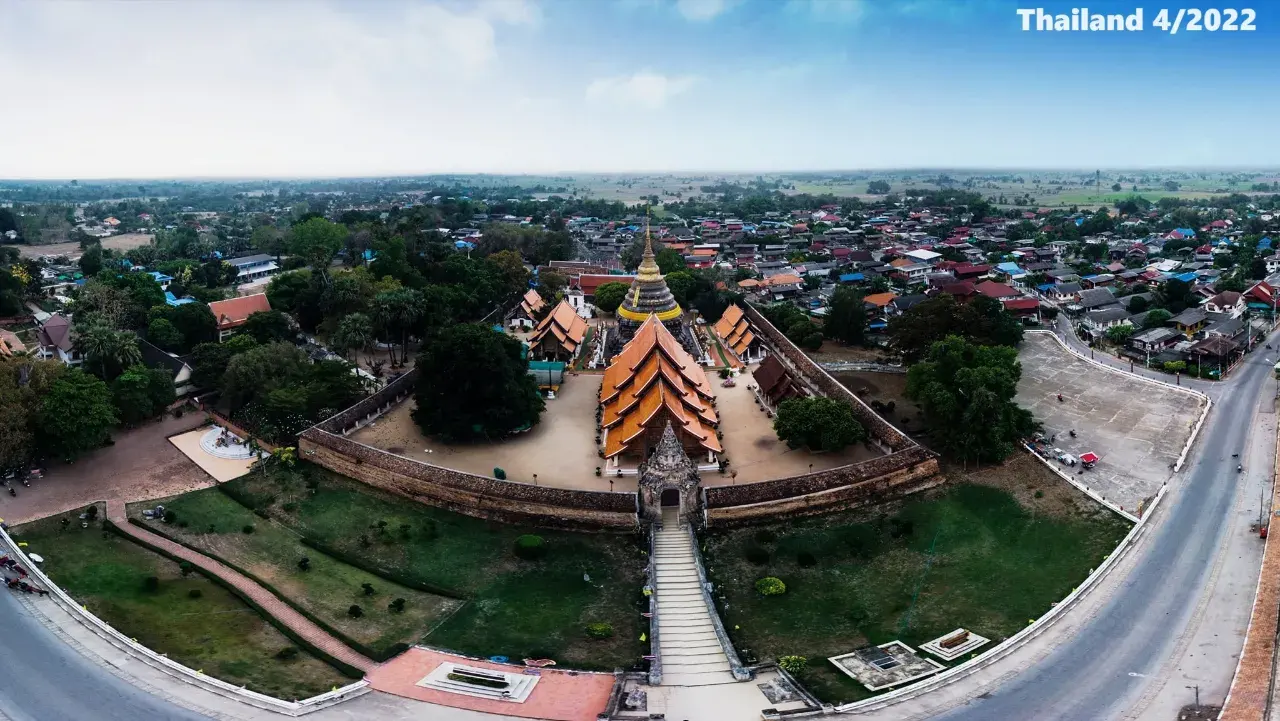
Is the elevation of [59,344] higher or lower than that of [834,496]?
higher

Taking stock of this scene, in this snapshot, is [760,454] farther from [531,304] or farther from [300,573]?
[531,304]

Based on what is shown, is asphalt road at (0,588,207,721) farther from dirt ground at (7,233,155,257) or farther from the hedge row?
dirt ground at (7,233,155,257)

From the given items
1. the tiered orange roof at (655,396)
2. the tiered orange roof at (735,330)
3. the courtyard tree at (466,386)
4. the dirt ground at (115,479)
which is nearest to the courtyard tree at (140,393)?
the dirt ground at (115,479)

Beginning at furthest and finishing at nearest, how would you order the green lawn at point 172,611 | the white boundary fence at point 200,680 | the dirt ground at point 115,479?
the dirt ground at point 115,479 < the green lawn at point 172,611 < the white boundary fence at point 200,680

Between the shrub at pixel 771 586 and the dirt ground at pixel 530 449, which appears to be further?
the dirt ground at pixel 530 449

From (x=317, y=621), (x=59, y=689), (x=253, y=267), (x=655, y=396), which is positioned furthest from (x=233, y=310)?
(x=59, y=689)

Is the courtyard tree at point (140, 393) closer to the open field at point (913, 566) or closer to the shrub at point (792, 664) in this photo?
the open field at point (913, 566)

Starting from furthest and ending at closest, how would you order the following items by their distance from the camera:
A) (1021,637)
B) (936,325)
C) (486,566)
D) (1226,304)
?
(1226,304)
(936,325)
(486,566)
(1021,637)

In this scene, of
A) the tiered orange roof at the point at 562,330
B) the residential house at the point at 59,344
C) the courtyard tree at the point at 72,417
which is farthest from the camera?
the tiered orange roof at the point at 562,330
